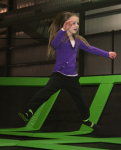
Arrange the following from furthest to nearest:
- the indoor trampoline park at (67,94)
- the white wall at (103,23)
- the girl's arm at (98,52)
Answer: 1. the white wall at (103,23)
2. the girl's arm at (98,52)
3. the indoor trampoline park at (67,94)

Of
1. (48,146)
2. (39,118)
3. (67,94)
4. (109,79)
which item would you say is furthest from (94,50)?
(39,118)

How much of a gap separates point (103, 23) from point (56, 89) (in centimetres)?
595

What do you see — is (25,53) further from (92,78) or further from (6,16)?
(92,78)

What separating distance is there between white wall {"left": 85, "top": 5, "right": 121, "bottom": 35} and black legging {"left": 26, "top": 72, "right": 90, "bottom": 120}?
548cm

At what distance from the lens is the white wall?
7184 millimetres

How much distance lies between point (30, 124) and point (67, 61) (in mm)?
1495

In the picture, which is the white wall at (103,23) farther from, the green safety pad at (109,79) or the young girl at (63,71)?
the young girl at (63,71)

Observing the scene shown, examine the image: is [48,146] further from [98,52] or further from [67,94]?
[67,94]

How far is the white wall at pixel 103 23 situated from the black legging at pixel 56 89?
5.48 m

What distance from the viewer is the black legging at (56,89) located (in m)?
1.87

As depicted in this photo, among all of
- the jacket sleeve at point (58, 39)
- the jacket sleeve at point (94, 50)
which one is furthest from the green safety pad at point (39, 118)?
the jacket sleeve at point (58, 39)

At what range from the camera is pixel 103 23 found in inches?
296

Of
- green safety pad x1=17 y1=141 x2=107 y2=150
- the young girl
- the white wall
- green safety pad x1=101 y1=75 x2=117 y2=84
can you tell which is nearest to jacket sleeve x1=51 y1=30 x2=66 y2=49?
the young girl

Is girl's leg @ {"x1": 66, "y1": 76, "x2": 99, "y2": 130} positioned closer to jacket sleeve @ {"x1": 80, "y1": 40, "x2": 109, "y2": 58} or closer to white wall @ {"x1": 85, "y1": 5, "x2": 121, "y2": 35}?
jacket sleeve @ {"x1": 80, "y1": 40, "x2": 109, "y2": 58}
